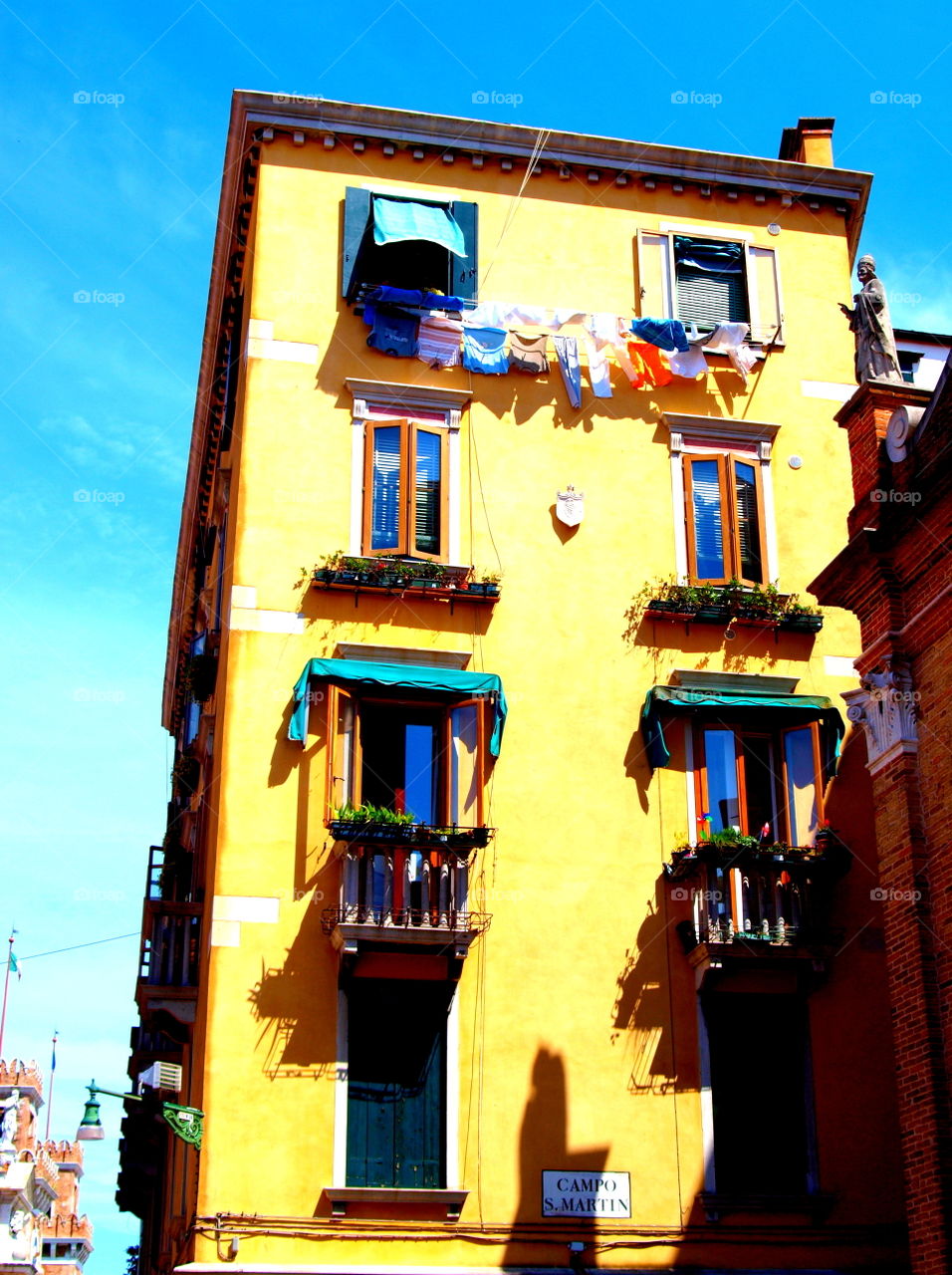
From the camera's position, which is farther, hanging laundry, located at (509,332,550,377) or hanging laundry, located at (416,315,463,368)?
hanging laundry, located at (509,332,550,377)

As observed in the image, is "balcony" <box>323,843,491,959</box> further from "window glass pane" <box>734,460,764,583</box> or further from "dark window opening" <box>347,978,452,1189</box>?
"window glass pane" <box>734,460,764,583</box>

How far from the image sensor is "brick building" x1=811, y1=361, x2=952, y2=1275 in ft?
58.6

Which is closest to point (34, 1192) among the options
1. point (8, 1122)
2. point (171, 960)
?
point (8, 1122)

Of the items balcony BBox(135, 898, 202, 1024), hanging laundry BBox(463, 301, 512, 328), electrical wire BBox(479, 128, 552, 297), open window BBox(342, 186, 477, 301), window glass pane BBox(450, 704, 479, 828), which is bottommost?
balcony BBox(135, 898, 202, 1024)

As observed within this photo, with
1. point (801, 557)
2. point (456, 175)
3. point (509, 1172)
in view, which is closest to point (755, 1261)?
point (509, 1172)

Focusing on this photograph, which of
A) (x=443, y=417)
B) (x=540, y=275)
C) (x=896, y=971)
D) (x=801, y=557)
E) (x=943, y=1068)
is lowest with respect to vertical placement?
(x=943, y=1068)

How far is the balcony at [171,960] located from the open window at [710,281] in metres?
12.4

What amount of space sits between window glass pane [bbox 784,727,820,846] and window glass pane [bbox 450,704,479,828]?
479 cm

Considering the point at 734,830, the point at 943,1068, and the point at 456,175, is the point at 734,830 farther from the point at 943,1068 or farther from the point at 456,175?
the point at 456,175

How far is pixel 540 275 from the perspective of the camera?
2722 centimetres

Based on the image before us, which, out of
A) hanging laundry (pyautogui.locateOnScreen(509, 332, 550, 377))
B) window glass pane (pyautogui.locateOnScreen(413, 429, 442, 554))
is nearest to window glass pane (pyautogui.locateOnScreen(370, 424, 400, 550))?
window glass pane (pyautogui.locateOnScreen(413, 429, 442, 554))

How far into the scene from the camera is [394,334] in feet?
85.0

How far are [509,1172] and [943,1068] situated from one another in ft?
21.3

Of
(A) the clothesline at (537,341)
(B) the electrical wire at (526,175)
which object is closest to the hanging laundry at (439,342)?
(A) the clothesline at (537,341)
